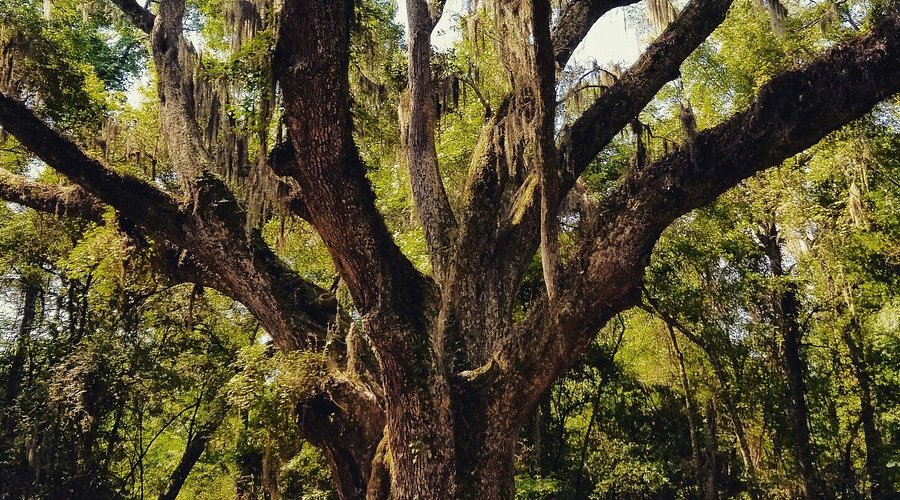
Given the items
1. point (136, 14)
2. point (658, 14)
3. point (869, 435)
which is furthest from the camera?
point (869, 435)

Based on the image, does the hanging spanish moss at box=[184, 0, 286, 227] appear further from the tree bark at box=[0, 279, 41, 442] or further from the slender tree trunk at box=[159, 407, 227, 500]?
the tree bark at box=[0, 279, 41, 442]

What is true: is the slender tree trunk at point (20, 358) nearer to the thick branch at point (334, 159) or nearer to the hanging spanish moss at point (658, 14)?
the thick branch at point (334, 159)

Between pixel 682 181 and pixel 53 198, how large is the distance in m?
5.65

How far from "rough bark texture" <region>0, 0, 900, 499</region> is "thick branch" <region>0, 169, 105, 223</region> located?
0.01 metres

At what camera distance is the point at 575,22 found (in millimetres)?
6492

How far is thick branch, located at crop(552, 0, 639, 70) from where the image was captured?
6.38 m

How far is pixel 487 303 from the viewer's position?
17.3ft

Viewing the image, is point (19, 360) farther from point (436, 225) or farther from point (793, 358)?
point (793, 358)

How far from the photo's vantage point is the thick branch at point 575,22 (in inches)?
251

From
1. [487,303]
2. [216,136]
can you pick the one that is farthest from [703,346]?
[216,136]

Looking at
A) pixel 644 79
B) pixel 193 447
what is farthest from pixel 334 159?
pixel 193 447

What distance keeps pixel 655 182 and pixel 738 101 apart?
723 cm

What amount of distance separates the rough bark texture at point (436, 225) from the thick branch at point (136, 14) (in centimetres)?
126

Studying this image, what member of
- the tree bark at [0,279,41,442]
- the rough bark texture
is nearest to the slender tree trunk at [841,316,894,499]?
the rough bark texture
